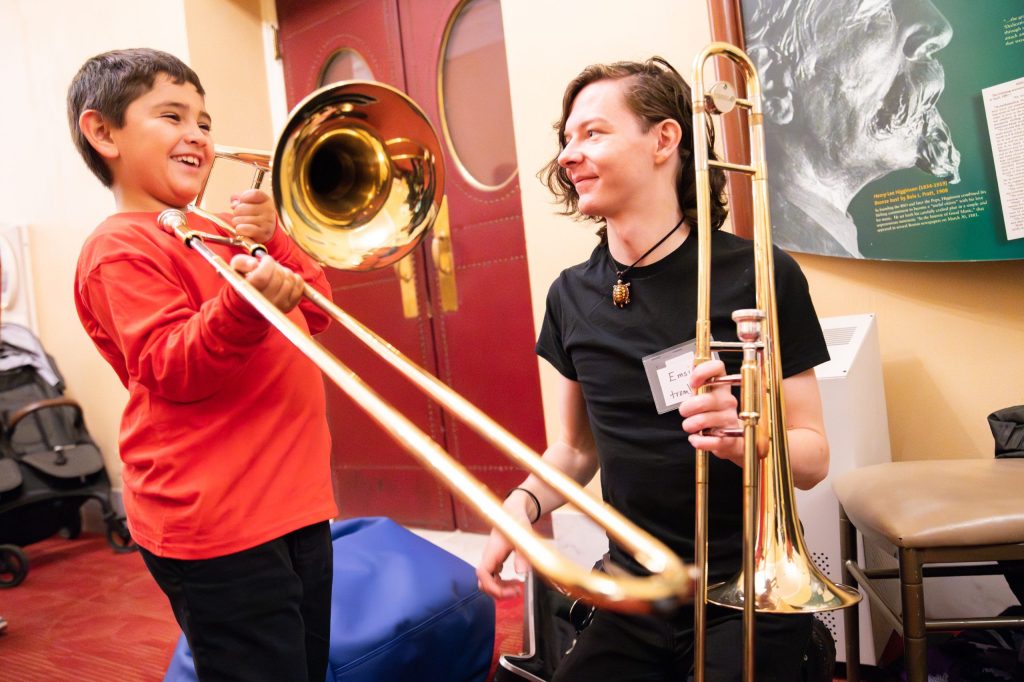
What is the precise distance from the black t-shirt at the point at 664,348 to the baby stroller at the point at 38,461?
300 centimetres

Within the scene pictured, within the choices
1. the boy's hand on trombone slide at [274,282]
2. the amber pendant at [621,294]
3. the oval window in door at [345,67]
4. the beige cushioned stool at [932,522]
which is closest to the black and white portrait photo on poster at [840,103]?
the beige cushioned stool at [932,522]

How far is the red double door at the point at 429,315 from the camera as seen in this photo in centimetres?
290

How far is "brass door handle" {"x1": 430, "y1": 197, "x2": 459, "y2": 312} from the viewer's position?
3.05m

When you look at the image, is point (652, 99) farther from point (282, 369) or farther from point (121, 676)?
point (121, 676)

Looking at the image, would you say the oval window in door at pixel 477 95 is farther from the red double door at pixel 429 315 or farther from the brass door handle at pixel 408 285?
the brass door handle at pixel 408 285

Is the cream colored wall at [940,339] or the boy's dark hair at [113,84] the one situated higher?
the boy's dark hair at [113,84]

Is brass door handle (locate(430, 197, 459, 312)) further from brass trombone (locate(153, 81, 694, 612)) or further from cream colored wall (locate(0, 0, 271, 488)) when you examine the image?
brass trombone (locate(153, 81, 694, 612))

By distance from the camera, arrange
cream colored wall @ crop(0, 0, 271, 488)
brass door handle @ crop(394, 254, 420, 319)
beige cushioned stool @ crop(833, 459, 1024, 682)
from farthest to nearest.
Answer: cream colored wall @ crop(0, 0, 271, 488), brass door handle @ crop(394, 254, 420, 319), beige cushioned stool @ crop(833, 459, 1024, 682)

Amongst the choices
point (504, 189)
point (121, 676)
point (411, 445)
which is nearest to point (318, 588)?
point (411, 445)

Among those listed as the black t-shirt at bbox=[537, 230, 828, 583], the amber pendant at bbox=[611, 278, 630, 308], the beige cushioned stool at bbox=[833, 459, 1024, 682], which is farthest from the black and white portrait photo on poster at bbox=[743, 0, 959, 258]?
the amber pendant at bbox=[611, 278, 630, 308]

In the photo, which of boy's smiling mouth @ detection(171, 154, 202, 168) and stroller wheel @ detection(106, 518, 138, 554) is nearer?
boy's smiling mouth @ detection(171, 154, 202, 168)

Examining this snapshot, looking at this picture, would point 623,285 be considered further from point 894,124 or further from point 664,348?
point 894,124

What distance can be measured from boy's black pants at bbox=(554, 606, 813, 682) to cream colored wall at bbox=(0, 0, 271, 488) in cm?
309

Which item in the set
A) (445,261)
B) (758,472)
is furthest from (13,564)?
(758,472)
